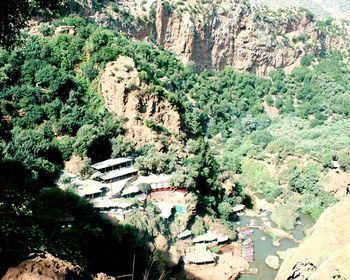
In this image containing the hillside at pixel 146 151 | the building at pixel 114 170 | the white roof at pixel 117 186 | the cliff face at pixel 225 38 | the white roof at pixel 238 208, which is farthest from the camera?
the cliff face at pixel 225 38

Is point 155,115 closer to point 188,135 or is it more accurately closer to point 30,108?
point 188,135

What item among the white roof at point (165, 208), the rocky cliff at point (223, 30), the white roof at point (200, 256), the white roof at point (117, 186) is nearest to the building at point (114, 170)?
the white roof at point (117, 186)

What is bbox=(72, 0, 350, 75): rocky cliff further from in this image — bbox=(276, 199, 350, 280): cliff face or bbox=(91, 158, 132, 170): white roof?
bbox=(276, 199, 350, 280): cliff face

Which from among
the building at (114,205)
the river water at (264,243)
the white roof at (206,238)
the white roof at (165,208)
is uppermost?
the building at (114,205)

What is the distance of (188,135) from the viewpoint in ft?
125

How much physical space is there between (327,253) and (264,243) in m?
25.3

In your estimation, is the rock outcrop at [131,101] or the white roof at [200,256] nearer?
the white roof at [200,256]

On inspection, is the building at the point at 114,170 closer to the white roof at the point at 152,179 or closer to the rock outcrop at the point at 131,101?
the white roof at the point at 152,179

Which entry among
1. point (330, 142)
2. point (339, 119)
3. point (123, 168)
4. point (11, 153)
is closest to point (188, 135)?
point (123, 168)

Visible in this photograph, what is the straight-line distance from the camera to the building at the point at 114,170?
2853 cm

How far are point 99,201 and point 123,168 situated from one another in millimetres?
4723

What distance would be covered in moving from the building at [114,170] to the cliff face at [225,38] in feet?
121

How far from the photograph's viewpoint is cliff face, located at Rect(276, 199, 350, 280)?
5711mm

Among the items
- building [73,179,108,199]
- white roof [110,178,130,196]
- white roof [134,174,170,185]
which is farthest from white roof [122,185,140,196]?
building [73,179,108,199]
